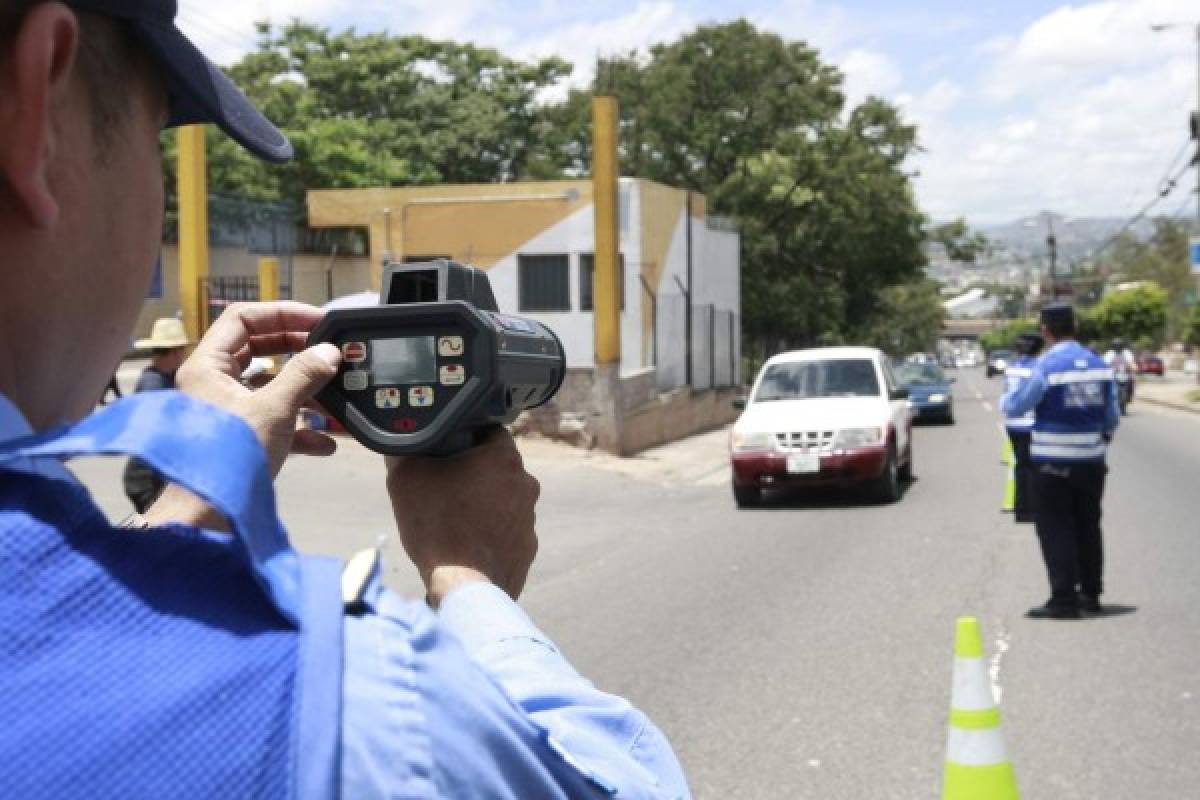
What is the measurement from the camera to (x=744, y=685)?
7152mm

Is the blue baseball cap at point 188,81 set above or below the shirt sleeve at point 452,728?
above

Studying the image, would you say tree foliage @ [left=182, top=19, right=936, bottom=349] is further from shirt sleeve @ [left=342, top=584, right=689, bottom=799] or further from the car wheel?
shirt sleeve @ [left=342, top=584, right=689, bottom=799]

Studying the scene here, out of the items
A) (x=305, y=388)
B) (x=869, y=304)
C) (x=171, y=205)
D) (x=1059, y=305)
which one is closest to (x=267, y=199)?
(x=171, y=205)

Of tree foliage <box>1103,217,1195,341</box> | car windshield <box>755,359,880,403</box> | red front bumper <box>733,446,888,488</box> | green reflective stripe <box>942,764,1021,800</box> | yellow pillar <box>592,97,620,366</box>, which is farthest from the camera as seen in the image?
tree foliage <box>1103,217,1195,341</box>

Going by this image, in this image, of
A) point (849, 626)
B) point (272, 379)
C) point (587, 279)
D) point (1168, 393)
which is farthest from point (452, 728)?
point (1168, 393)

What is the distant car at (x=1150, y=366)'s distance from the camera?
229ft

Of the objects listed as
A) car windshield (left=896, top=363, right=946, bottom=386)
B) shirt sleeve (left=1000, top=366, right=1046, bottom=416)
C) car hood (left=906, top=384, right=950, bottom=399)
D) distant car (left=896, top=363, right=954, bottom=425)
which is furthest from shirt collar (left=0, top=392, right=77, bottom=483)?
car windshield (left=896, top=363, right=946, bottom=386)

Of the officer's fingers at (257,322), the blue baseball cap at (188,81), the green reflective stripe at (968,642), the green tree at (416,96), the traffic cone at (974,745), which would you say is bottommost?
the traffic cone at (974,745)

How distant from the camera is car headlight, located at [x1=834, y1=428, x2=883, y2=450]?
50.6ft

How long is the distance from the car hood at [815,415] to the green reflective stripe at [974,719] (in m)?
11.2

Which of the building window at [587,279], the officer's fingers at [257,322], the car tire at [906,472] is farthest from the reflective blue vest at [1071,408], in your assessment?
the building window at [587,279]

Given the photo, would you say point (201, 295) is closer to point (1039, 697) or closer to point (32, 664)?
point (1039, 697)

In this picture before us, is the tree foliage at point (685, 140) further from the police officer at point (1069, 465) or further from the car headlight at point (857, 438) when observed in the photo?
the police officer at point (1069, 465)

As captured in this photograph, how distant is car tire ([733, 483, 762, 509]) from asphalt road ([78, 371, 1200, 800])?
1.06ft
